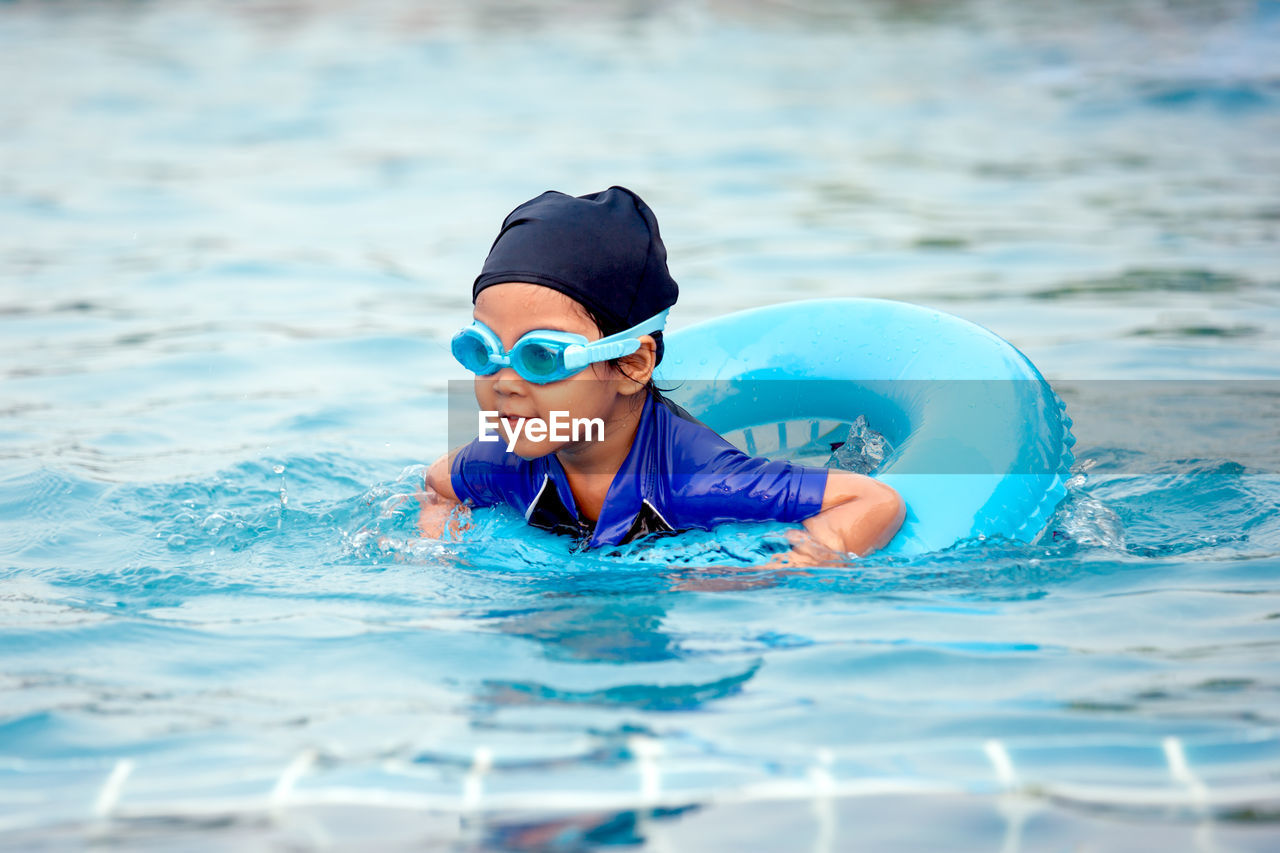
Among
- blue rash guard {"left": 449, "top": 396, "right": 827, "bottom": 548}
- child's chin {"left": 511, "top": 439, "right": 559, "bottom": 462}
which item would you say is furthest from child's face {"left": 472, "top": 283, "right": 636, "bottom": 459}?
blue rash guard {"left": 449, "top": 396, "right": 827, "bottom": 548}

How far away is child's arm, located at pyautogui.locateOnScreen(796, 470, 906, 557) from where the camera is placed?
11.5ft

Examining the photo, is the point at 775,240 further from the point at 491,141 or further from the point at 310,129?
the point at 310,129

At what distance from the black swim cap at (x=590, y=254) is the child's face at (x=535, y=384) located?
36 millimetres

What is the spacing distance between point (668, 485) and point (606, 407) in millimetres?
266

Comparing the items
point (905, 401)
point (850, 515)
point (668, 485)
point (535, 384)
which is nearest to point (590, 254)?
point (535, 384)

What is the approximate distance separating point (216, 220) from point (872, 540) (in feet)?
23.6

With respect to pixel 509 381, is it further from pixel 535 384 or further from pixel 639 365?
pixel 639 365

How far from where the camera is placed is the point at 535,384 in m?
3.39

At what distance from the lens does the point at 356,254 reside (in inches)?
347

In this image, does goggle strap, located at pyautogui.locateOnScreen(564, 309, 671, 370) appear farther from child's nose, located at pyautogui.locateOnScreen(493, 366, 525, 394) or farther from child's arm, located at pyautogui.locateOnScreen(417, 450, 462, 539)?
child's arm, located at pyautogui.locateOnScreen(417, 450, 462, 539)

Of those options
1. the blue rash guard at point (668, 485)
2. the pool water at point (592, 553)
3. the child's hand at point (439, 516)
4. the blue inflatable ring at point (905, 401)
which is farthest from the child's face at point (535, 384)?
the blue inflatable ring at point (905, 401)

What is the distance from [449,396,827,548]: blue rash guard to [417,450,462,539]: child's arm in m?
0.20

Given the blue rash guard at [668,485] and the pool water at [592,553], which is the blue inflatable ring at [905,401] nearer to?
the pool water at [592,553]

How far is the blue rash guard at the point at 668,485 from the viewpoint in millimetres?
3523
